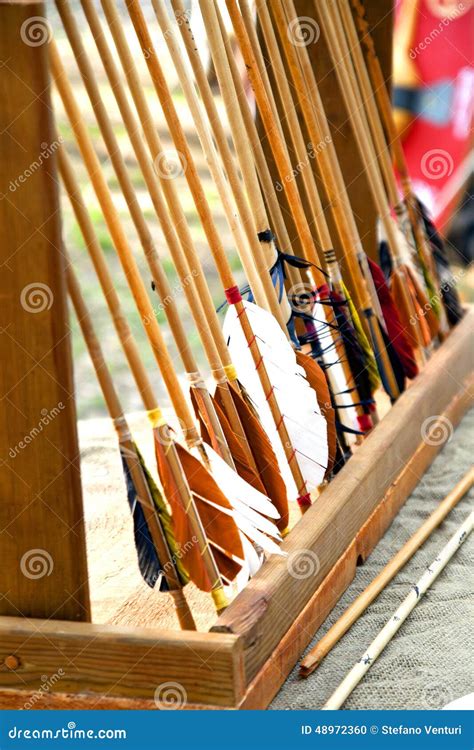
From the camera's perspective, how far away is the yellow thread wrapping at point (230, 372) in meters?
1.85

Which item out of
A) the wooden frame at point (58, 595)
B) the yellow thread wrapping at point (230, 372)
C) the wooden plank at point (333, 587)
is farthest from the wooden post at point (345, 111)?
the wooden frame at point (58, 595)

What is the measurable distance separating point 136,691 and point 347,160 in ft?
5.02

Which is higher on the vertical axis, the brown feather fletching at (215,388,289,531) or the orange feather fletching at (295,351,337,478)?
the orange feather fletching at (295,351,337,478)

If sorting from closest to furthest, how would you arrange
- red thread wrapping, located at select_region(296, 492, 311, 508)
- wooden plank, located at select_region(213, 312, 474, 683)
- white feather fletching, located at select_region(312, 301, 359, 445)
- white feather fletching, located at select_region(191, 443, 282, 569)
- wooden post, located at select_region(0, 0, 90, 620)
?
wooden post, located at select_region(0, 0, 90, 620)
wooden plank, located at select_region(213, 312, 474, 683)
white feather fletching, located at select_region(191, 443, 282, 569)
red thread wrapping, located at select_region(296, 492, 311, 508)
white feather fletching, located at select_region(312, 301, 359, 445)

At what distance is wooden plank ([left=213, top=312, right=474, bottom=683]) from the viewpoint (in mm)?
1651

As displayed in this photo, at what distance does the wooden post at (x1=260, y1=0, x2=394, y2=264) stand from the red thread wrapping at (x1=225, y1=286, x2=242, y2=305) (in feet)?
2.16

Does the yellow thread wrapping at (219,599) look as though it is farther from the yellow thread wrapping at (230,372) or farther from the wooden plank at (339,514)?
the yellow thread wrapping at (230,372)

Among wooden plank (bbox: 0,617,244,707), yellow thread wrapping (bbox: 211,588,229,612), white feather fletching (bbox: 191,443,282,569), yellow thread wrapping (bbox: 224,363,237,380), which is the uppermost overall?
yellow thread wrapping (bbox: 224,363,237,380)

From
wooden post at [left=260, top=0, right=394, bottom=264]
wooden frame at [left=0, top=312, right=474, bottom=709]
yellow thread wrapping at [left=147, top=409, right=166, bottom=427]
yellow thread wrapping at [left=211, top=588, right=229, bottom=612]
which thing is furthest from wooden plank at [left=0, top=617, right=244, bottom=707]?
wooden post at [left=260, top=0, right=394, bottom=264]

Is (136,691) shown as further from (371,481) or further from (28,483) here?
(371,481)

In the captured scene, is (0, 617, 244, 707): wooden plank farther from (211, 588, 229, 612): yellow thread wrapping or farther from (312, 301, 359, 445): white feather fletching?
(312, 301, 359, 445): white feather fletching

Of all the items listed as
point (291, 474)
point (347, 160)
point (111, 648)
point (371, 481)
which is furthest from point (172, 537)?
point (347, 160)

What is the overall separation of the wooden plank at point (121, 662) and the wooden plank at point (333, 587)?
71mm

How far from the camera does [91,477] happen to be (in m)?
2.59
